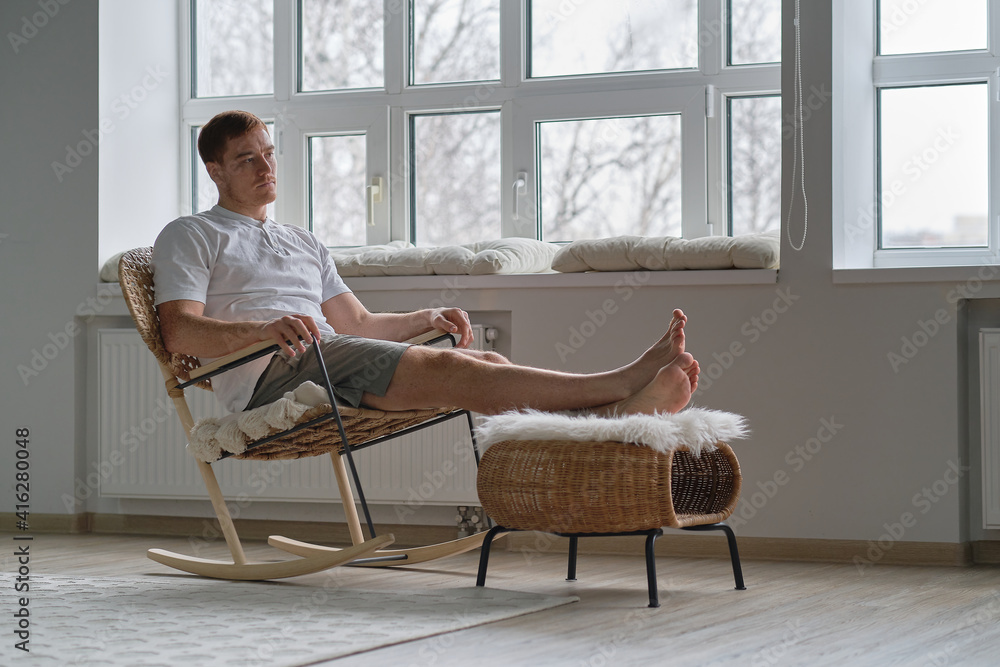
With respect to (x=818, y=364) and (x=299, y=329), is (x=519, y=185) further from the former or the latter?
(x=299, y=329)

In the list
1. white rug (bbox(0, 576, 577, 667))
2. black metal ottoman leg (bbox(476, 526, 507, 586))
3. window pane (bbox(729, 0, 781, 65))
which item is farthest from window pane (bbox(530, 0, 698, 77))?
white rug (bbox(0, 576, 577, 667))

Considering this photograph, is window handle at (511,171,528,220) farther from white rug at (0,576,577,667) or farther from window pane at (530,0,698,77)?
white rug at (0,576,577,667)

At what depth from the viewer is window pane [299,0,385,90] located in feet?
12.2

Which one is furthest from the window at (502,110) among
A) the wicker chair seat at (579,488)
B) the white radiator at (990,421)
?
the wicker chair seat at (579,488)

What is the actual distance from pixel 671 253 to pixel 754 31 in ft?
2.68

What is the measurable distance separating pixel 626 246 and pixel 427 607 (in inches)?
50.5

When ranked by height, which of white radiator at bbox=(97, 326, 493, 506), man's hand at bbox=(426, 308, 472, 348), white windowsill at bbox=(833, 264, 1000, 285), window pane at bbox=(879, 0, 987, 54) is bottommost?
white radiator at bbox=(97, 326, 493, 506)

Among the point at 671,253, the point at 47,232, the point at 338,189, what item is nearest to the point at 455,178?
the point at 338,189

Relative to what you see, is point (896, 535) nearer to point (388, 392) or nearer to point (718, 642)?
point (718, 642)

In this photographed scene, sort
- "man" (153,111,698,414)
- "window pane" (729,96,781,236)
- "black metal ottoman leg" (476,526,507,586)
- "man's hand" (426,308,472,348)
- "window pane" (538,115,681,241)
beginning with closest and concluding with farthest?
"man" (153,111,698,414) < "black metal ottoman leg" (476,526,507,586) < "man's hand" (426,308,472,348) < "window pane" (729,96,781,236) < "window pane" (538,115,681,241)

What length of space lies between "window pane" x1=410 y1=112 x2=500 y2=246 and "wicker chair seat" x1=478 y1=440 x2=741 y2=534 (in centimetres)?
144

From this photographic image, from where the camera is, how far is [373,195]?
3.66 metres

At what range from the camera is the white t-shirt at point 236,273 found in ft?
8.25

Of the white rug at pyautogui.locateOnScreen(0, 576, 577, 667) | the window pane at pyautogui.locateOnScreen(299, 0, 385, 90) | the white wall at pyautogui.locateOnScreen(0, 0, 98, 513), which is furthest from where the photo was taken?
the window pane at pyautogui.locateOnScreen(299, 0, 385, 90)
